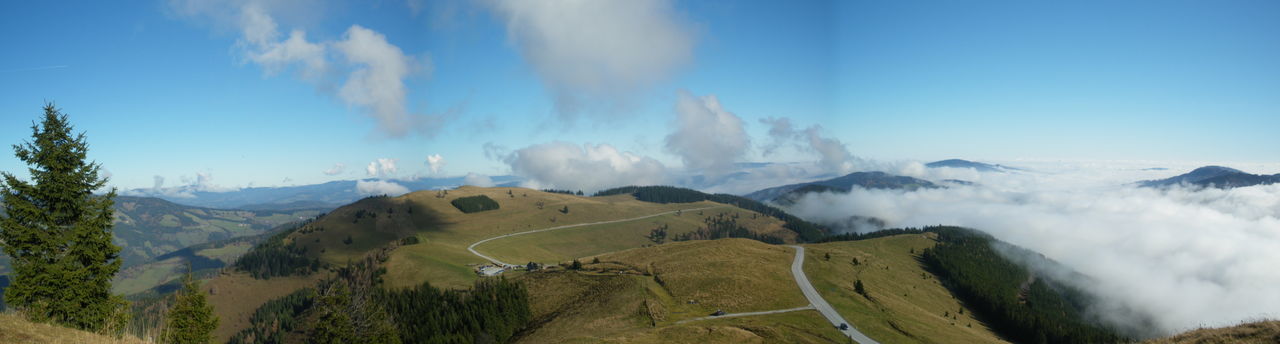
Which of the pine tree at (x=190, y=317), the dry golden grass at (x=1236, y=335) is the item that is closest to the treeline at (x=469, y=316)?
the pine tree at (x=190, y=317)

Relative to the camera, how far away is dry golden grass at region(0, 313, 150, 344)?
18656mm

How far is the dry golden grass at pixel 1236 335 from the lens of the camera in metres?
20.7

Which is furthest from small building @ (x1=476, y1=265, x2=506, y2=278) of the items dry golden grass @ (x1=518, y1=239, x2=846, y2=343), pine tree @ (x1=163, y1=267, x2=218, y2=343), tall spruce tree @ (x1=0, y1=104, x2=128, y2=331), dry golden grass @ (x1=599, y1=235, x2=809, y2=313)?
tall spruce tree @ (x1=0, y1=104, x2=128, y2=331)

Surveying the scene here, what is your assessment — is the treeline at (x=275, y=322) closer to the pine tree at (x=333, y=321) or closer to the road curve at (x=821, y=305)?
the pine tree at (x=333, y=321)

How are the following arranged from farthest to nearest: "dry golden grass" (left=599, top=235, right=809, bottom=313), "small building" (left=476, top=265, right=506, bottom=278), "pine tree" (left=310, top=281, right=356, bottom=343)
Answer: "small building" (left=476, top=265, right=506, bottom=278), "dry golden grass" (left=599, top=235, right=809, bottom=313), "pine tree" (left=310, top=281, right=356, bottom=343)

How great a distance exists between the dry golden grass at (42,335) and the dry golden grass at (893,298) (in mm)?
68895

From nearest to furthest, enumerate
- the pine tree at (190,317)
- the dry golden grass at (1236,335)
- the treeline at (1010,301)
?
the dry golden grass at (1236,335)
the pine tree at (190,317)
the treeline at (1010,301)

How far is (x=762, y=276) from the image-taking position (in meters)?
86.5

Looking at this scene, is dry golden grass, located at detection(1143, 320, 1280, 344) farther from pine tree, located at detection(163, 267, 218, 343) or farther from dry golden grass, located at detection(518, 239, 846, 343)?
pine tree, located at detection(163, 267, 218, 343)

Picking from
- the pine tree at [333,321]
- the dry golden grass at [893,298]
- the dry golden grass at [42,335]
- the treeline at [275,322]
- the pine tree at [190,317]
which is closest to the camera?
the dry golden grass at [42,335]

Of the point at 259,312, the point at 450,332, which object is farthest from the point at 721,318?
the point at 259,312

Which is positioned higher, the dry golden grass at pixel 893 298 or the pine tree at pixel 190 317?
the pine tree at pixel 190 317

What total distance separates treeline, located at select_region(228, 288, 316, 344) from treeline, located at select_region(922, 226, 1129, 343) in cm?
20175

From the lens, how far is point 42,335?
19.5 m
